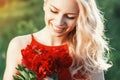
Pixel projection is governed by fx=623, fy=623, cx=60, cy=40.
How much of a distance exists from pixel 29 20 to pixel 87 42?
292 cm

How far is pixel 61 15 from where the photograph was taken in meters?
2.85

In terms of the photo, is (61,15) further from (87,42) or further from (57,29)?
(87,42)

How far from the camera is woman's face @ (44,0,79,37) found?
9.37 ft

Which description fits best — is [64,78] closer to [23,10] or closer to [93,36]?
[93,36]

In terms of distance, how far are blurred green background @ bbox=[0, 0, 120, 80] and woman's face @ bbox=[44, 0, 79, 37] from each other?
235 cm

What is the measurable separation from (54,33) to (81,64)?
0.72ft

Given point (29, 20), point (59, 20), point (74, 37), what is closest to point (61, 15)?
point (59, 20)

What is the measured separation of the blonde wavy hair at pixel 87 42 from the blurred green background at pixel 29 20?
2176 millimetres

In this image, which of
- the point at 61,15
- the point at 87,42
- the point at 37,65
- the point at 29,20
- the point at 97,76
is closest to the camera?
the point at 37,65

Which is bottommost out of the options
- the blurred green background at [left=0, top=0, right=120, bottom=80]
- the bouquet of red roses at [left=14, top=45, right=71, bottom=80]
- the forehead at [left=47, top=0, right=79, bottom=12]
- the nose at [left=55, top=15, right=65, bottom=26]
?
the blurred green background at [left=0, top=0, right=120, bottom=80]

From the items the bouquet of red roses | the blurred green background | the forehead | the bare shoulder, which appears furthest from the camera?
the blurred green background

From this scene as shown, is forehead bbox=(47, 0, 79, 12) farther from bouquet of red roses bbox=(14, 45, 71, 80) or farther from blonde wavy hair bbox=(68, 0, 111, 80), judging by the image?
bouquet of red roses bbox=(14, 45, 71, 80)

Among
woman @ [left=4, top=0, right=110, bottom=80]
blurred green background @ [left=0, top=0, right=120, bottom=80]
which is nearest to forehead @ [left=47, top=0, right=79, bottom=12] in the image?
woman @ [left=4, top=0, right=110, bottom=80]

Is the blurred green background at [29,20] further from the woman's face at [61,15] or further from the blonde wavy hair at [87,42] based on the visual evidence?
the woman's face at [61,15]
